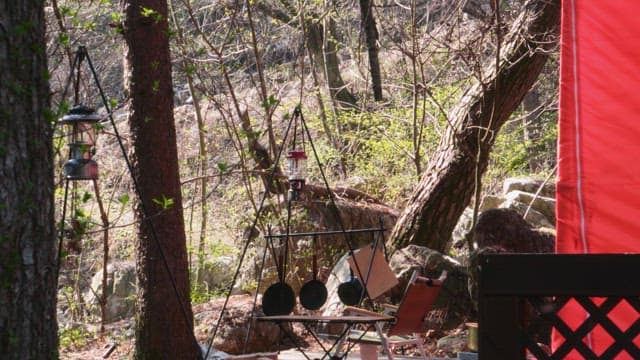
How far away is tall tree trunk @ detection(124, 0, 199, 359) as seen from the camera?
606 centimetres

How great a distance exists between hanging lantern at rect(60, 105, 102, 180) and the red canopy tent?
210 centimetres

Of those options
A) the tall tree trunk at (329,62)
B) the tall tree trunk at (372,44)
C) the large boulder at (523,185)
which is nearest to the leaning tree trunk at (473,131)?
the tall tree trunk at (372,44)

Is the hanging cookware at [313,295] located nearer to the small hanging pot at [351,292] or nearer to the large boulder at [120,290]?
the small hanging pot at [351,292]

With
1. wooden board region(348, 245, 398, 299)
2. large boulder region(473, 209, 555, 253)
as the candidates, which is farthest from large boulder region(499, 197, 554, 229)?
wooden board region(348, 245, 398, 299)

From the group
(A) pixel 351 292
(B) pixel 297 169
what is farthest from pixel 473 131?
(B) pixel 297 169

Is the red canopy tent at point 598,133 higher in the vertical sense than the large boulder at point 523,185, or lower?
higher

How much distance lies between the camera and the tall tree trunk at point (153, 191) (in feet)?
19.9

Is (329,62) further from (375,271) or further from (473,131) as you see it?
(375,271)

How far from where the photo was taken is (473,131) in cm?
820

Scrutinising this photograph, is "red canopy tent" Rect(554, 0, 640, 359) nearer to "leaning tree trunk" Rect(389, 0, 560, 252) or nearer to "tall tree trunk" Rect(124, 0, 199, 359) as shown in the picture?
"tall tree trunk" Rect(124, 0, 199, 359)

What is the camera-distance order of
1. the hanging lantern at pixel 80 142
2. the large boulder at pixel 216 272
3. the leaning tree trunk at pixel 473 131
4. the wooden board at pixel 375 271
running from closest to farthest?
the hanging lantern at pixel 80 142
the wooden board at pixel 375 271
the leaning tree trunk at pixel 473 131
the large boulder at pixel 216 272

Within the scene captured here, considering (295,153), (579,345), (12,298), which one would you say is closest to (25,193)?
(12,298)

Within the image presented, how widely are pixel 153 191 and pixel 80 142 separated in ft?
5.51

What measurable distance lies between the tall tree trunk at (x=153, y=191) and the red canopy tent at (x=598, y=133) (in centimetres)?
295
